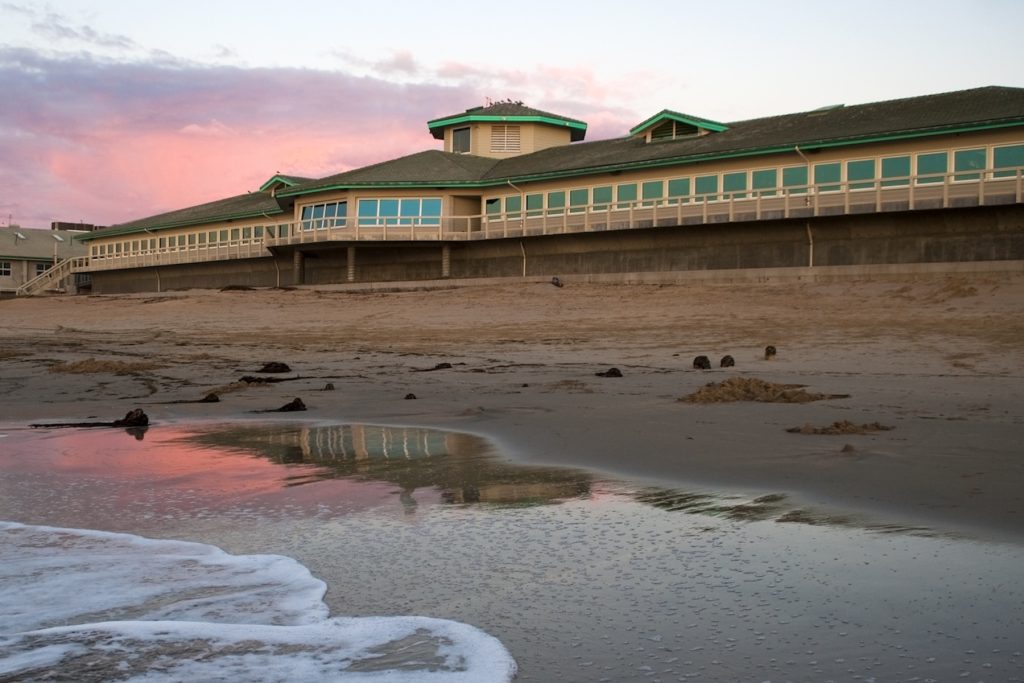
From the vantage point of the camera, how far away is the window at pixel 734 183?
34.1m

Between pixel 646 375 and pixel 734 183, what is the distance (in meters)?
20.9

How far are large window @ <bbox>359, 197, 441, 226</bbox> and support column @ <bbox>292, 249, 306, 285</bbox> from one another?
397 centimetres

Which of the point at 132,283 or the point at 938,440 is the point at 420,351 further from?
the point at 132,283

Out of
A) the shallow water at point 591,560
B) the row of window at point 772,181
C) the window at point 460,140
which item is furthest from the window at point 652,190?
the shallow water at point 591,560

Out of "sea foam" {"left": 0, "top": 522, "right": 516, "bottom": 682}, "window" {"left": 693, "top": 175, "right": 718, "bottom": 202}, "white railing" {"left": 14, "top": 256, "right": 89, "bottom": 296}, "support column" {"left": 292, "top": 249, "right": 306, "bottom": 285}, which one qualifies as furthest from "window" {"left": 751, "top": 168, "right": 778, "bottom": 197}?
"white railing" {"left": 14, "top": 256, "right": 89, "bottom": 296}

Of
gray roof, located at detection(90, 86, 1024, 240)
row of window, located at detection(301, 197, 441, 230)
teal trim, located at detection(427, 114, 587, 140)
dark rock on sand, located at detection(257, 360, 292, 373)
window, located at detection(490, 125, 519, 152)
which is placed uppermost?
teal trim, located at detection(427, 114, 587, 140)

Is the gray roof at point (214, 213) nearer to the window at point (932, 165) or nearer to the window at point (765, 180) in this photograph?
the window at point (765, 180)

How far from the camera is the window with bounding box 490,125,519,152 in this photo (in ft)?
161

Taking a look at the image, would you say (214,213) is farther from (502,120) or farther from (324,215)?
(502,120)

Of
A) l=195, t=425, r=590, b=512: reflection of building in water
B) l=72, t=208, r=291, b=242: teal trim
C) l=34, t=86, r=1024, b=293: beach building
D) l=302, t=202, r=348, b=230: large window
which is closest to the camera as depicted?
l=195, t=425, r=590, b=512: reflection of building in water

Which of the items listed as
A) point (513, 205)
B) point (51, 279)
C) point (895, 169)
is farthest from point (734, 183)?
point (51, 279)

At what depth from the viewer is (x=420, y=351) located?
20.7 meters

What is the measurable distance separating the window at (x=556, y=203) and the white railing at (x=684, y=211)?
91 millimetres

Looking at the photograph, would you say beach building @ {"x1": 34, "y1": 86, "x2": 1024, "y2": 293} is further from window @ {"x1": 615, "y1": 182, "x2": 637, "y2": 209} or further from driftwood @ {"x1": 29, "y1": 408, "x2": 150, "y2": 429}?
driftwood @ {"x1": 29, "y1": 408, "x2": 150, "y2": 429}
